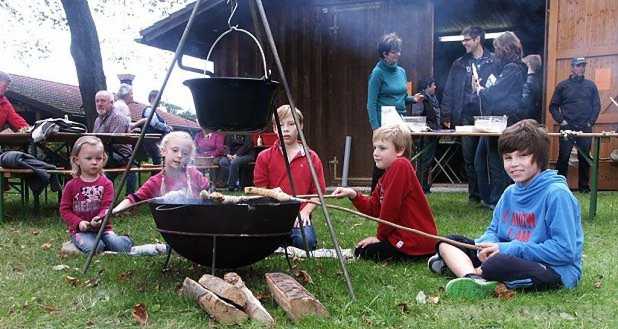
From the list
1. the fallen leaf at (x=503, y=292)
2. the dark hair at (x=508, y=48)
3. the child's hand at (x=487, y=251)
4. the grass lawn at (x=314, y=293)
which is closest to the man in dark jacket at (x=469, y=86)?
the dark hair at (x=508, y=48)

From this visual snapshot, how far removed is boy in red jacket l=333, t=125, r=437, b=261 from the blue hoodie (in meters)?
0.75

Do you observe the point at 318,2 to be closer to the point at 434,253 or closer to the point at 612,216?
the point at 612,216

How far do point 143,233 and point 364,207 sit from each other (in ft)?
7.13

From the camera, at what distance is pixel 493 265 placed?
9.54 feet

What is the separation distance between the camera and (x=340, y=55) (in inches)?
380

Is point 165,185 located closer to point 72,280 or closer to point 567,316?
point 72,280

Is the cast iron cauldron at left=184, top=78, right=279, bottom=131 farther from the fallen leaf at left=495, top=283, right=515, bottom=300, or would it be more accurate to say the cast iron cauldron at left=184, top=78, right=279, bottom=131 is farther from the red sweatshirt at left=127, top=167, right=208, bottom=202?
the fallen leaf at left=495, top=283, right=515, bottom=300

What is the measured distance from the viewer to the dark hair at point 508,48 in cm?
568

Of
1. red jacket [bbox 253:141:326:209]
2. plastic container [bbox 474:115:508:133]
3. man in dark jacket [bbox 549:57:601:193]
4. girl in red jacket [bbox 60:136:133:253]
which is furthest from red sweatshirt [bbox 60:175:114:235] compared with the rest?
man in dark jacket [bbox 549:57:601:193]

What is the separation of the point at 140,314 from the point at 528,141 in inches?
77.6

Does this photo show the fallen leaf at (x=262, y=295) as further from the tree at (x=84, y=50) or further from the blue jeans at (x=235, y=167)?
the tree at (x=84, y=50)

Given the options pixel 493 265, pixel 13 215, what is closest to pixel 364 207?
pixel 493 265

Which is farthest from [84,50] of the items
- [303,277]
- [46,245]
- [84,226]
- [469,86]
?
[303,277]

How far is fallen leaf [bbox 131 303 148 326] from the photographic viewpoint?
8.15 ft
